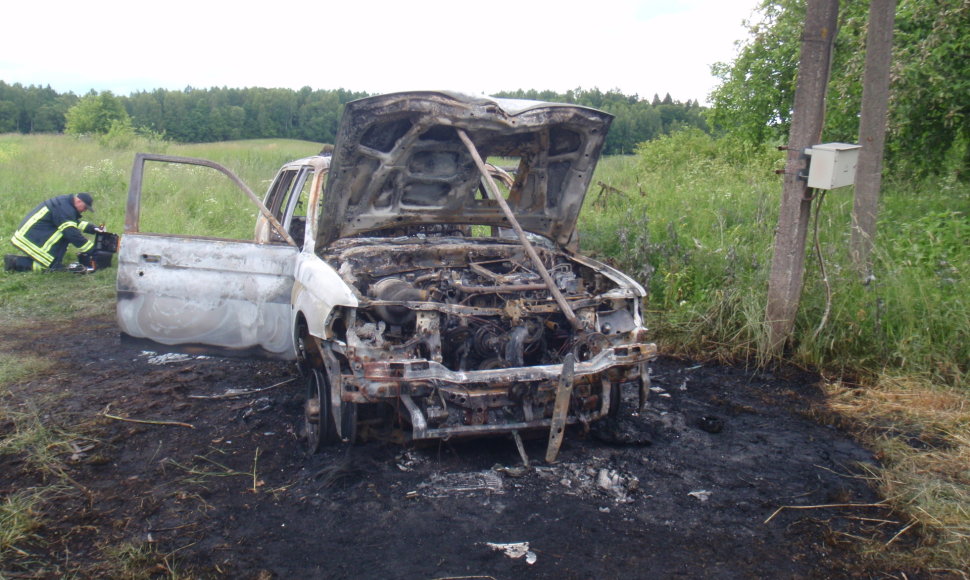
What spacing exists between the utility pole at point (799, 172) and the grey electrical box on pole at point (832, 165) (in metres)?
0.25

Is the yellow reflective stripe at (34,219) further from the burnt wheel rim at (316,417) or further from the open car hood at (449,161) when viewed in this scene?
the burnt wheel rim at (316,417)

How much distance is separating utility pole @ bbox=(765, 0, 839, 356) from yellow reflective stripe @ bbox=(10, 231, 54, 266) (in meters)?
8.58

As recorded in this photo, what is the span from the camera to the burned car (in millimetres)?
3736

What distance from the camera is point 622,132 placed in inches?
843

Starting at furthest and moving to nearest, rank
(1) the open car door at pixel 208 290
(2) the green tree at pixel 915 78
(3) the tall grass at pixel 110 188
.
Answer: (3) the tall grass at pixel 110 188 < (2) the green tree at pixel 915 78 < (1) the open car door at pixel 208 290

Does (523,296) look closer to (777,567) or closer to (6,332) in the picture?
(777,567)

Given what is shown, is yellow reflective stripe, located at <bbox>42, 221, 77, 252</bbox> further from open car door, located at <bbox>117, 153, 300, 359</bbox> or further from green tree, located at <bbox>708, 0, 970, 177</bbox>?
green tree, located at <bbox>708, 0, 970, 177</bbox>

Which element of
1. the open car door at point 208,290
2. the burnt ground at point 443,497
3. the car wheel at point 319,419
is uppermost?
the open car door at point 208,290

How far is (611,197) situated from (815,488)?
731 cm

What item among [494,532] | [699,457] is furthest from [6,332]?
[699,457]

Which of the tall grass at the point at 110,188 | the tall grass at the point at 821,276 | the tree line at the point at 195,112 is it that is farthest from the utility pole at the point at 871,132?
the tree line at the point at 195,112

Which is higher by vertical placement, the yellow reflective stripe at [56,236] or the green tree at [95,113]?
the green tree at [95,113]

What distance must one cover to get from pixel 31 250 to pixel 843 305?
9.26 metres

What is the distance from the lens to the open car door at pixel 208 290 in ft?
15.5
